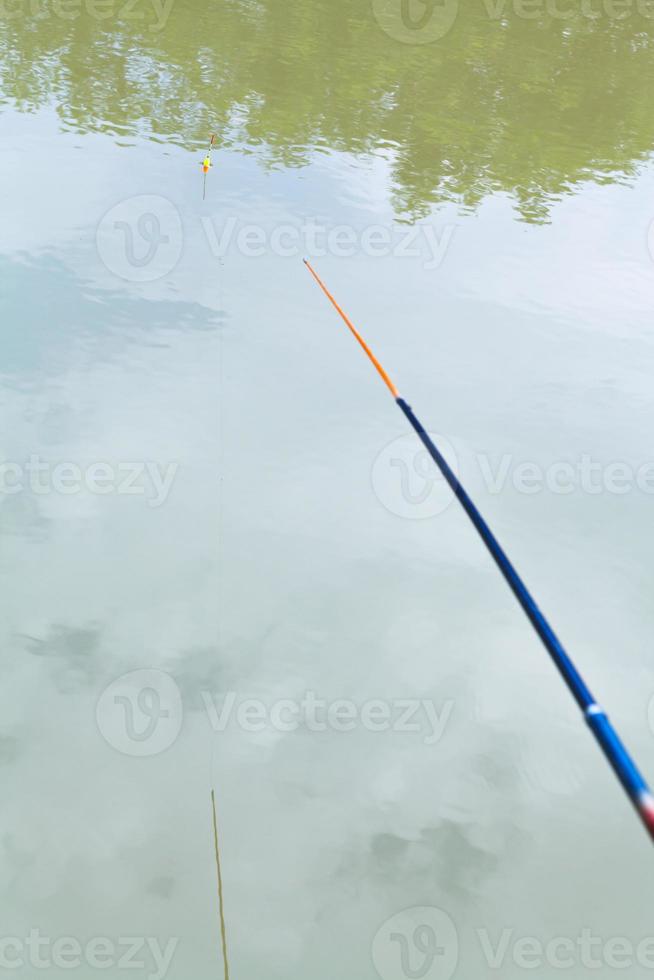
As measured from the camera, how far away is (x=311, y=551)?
3.83 metres

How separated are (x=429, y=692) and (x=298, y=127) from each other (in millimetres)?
6134

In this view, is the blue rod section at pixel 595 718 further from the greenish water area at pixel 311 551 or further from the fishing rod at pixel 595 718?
the greenish water area at pixel 311 551

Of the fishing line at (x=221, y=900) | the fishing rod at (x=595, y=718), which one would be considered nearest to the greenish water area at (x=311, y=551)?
the fishing line at (x=221, y=900)

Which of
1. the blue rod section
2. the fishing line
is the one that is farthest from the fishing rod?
the fishing line

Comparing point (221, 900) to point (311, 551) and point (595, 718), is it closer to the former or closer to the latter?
point (311, 551)

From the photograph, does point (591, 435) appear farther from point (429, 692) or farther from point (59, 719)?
point (59, 719)

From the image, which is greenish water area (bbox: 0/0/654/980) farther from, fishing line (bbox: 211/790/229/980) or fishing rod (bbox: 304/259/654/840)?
fishing rod (bbox: 304/259/654/840)

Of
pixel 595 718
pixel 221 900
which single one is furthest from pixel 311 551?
pixel 595 718

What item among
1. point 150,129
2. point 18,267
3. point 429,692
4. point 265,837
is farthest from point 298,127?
point 265,837

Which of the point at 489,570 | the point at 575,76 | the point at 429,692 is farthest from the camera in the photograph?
the point at 575,76

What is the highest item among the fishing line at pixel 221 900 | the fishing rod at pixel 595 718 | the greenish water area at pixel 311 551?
the fishing rod at pixel 595 718

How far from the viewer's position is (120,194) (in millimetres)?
6457

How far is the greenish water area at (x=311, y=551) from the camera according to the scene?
266 cm

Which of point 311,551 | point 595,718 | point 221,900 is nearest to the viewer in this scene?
point 595,718
